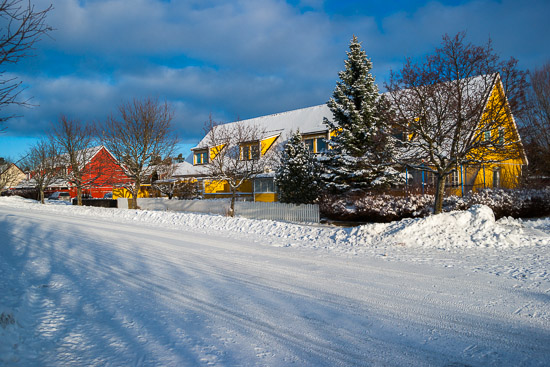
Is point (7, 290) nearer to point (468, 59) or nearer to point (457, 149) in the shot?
point (457, 149)

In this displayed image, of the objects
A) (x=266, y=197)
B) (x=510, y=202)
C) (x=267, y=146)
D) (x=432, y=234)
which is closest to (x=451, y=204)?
(x=510, y=202)

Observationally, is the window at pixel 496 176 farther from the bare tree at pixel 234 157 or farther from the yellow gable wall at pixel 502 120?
the bare tree at pixel 234 157

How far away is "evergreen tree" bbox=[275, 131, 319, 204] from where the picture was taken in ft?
73.6

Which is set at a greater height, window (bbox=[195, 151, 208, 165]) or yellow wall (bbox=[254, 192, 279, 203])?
window (bbox=[195, 151, 208, 165])

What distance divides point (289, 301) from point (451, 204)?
44.9 feet

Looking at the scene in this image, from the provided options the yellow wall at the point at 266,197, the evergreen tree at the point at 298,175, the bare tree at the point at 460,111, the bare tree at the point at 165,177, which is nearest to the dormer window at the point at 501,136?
the bare tree at the point at 460,111

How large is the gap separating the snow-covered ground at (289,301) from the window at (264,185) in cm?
2008

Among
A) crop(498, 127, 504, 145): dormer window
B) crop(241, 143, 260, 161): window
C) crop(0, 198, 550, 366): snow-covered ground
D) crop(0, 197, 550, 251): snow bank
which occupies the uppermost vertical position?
crop(241, 143, 260, 161): window

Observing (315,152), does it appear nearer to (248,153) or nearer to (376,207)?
(248,153)

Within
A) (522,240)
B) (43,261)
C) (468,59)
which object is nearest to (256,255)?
(43,261)

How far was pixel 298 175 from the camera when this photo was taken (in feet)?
76.4

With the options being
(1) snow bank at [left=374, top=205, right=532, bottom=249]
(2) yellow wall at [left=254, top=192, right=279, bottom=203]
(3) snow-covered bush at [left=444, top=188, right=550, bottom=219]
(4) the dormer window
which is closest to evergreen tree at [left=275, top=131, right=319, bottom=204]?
(2) yellow wall at [left=254, top=192, right=279, bottom=203]

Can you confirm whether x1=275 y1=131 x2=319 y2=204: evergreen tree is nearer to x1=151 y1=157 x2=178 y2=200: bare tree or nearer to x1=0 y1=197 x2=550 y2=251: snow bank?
x1=0 y1=197 x2=550 y2=251: snow bank

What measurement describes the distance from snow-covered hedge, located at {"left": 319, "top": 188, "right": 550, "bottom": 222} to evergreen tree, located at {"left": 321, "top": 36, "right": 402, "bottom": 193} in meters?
2.23
